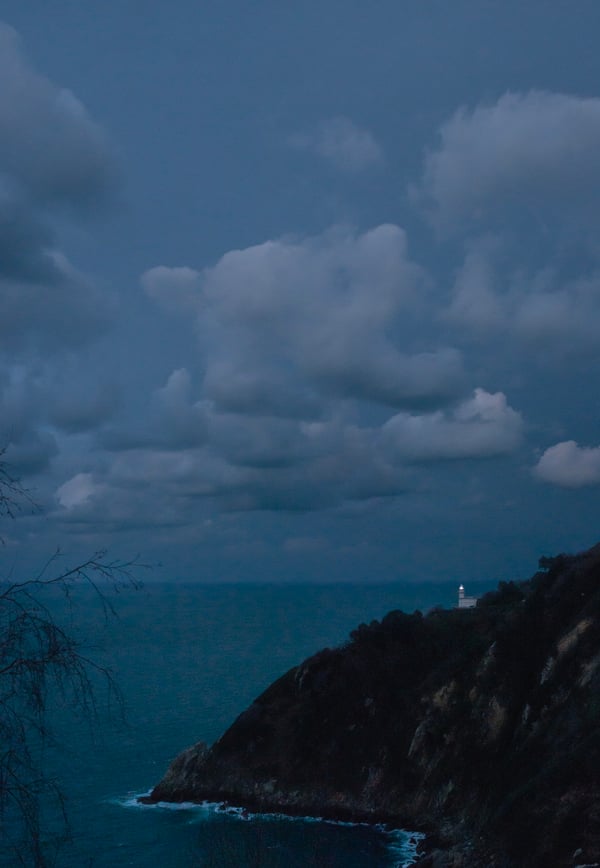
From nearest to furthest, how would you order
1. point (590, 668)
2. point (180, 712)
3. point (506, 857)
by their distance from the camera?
point (506, 857)
point (590, 668)
point (180, 712)

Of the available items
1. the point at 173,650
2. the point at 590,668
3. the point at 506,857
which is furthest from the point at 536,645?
the point at 173,650

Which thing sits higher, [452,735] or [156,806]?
[452,735]

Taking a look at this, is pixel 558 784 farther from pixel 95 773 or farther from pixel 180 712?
pixel 180 712

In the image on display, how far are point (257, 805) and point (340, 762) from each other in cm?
670

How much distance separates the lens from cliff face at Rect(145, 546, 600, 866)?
32.2 meters

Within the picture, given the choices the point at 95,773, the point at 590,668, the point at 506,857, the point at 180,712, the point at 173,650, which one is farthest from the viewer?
the point at 173,650

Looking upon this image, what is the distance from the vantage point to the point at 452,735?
51.1 metres

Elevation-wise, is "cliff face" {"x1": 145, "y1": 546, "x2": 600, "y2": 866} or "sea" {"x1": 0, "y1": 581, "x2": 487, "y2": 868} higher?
"cliff face" {"x1": 145, "y1": 546, "x2": 600, "y2": 866}

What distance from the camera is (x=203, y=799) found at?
2217 inches

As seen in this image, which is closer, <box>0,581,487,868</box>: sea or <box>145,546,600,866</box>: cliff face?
<box>0,581,487,868</box>: sea

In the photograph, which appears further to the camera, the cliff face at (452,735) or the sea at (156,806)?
the cliff face at (452,735)

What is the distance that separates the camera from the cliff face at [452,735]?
32219mm

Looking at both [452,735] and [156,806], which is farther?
[156,806]

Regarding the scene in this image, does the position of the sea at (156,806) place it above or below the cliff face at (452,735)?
below
